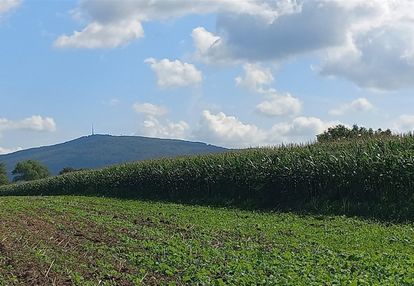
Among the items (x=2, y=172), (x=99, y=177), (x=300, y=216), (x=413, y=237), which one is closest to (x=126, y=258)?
(x=413, y=237)

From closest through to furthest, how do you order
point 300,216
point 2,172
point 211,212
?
point 300,216 < point 211,212 < point 2,172

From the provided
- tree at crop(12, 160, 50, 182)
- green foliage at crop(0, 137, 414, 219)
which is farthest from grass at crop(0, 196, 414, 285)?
tree at crop(12, 160, 50, 182)

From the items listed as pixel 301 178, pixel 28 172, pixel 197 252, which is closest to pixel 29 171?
pixel 28 172

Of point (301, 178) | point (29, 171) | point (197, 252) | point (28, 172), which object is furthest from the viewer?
point (29, 171)

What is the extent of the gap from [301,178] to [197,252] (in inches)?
539

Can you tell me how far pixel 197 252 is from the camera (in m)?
11.0

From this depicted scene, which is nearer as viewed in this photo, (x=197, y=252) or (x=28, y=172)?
(x=197, y=252)

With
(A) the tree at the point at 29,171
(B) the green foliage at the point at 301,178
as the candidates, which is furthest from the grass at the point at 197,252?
(A) the tree at the point at 29,171

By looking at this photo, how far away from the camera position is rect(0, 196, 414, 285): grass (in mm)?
8719

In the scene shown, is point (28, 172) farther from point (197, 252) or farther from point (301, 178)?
point (197, 252)

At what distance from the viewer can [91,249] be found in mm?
11086

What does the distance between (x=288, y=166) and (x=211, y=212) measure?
487 cm

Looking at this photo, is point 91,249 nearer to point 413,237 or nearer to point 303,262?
point 303,262

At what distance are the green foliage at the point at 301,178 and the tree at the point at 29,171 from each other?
7017cm
